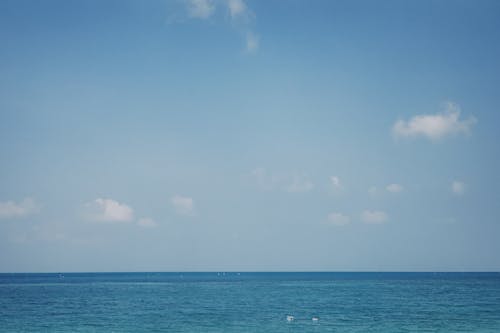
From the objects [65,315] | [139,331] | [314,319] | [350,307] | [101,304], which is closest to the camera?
[139,331]

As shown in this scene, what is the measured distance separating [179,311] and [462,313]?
32879 mm

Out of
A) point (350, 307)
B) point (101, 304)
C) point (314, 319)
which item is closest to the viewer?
point (314, 319)

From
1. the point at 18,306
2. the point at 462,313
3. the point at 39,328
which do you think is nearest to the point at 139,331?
the point at 39,328

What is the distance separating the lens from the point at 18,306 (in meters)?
67.1

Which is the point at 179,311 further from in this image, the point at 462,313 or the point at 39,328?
the point at 462,313

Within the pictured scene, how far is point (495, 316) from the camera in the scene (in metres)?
53.8

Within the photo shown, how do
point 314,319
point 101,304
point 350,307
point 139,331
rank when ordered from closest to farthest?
point 139,331 < point 314,319 < point 350,307 < point 101,304

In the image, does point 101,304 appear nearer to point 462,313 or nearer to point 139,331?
point 139,331

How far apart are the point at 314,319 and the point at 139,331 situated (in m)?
18.0

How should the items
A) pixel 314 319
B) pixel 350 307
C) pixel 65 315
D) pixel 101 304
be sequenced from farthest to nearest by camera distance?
pixel 101 304 < pixel 350 307 < pixel 65 315 < pixel 314 319

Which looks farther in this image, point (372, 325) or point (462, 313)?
point (462, 313)

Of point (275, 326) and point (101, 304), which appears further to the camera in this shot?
point (101, 304)

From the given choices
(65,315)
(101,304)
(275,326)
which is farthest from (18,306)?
(275,326)

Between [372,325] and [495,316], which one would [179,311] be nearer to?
[372,325]
